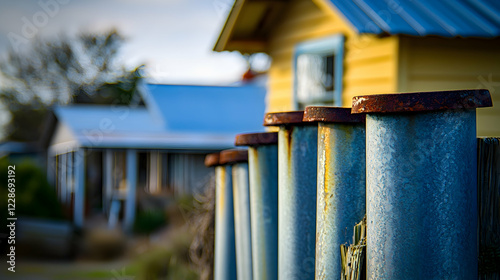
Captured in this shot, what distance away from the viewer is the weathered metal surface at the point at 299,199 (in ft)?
7.51

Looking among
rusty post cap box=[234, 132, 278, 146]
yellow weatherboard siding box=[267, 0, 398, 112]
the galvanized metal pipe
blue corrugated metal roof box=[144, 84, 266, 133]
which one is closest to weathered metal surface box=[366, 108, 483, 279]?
the galvanized metal pipe

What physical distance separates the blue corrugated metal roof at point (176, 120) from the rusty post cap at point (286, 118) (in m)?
14.2

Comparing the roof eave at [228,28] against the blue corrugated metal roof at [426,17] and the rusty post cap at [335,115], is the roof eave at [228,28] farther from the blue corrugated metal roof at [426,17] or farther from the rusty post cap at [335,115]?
the rusty post cap at [335,115]

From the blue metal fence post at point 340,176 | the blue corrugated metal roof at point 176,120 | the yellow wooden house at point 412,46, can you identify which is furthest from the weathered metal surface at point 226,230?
the blue corrugated metal roof at point 176,120

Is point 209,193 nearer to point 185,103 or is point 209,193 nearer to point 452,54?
point 452,54

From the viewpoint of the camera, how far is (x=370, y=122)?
1796 millimetres

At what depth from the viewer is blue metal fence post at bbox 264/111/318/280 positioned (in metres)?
2.29

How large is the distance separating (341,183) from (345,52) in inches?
177

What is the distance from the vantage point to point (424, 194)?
1.69m

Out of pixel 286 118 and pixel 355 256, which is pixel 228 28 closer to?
pixel 286 118

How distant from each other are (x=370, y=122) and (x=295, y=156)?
560 mm

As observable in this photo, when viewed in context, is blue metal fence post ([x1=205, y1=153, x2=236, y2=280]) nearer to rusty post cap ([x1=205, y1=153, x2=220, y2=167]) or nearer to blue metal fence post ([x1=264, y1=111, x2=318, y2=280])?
rusty post cap ([x1=205, y1=153, x2=220, y2=167])

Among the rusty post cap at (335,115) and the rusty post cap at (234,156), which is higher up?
the rusty post cap at (335,115)

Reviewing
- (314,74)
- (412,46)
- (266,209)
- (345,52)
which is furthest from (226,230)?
(314,74)
